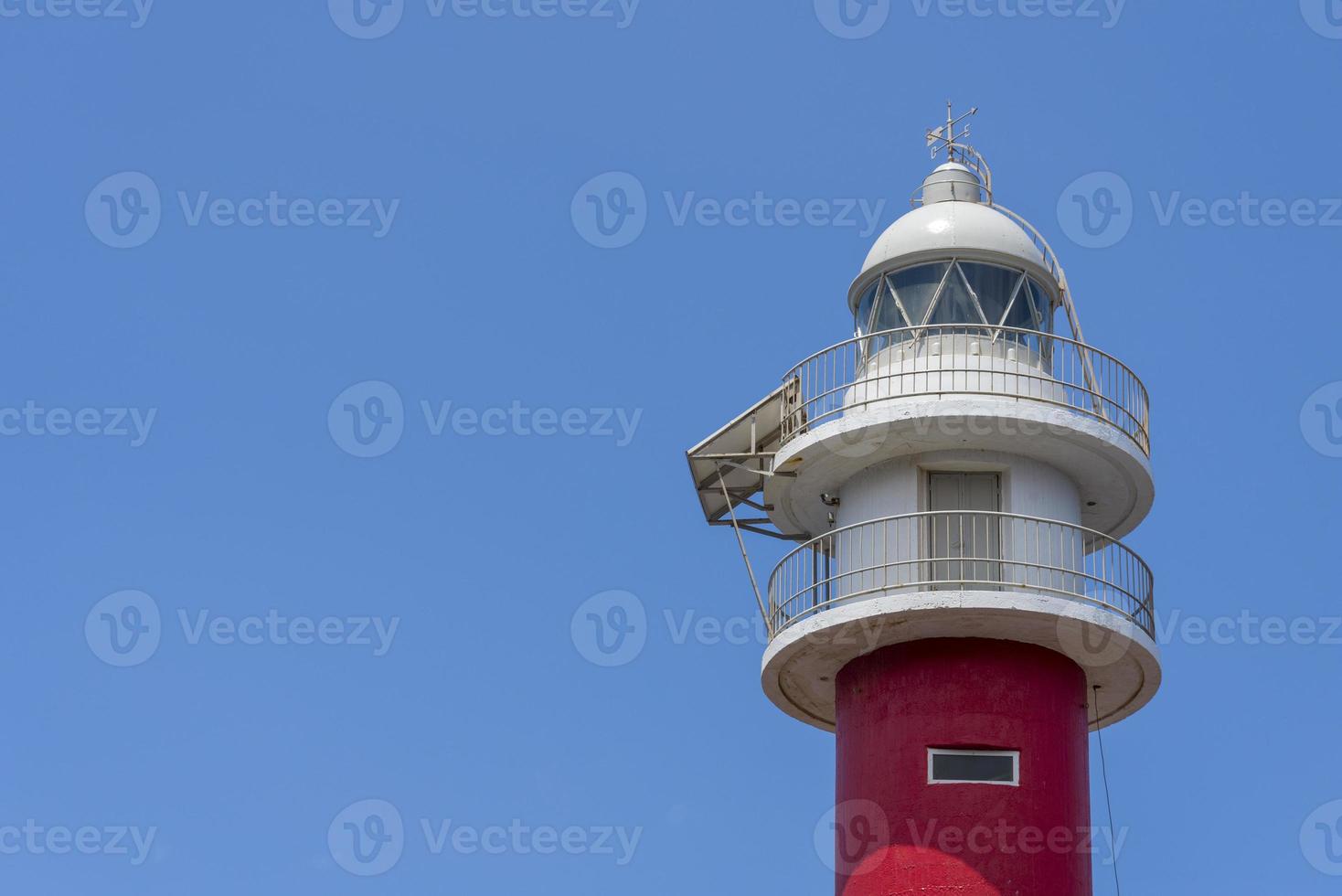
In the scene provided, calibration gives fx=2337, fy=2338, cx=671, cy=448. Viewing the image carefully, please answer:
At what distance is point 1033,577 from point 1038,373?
3197 mm

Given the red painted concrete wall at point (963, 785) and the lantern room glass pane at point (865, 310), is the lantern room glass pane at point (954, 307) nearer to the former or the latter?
the lantern room glass pane at point (865, 310)

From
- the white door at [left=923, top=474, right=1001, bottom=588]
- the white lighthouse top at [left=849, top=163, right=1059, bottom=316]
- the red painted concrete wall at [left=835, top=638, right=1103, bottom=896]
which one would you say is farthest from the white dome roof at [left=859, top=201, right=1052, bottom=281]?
the red painted concrete wall at [left=835, top=638, right=1103, bottom=896]

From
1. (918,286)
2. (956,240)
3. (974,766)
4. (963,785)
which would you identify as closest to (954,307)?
(918,286)

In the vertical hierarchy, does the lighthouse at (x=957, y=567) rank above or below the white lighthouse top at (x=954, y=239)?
below

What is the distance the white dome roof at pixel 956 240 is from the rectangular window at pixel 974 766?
753 cm

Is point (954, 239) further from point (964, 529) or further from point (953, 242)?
point (964, 529)

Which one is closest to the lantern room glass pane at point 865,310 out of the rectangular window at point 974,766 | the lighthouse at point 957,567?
the lighthouse at point 957,567

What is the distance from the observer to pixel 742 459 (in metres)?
34.8

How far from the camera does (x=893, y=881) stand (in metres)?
30.4

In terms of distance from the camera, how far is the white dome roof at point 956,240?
112 feet

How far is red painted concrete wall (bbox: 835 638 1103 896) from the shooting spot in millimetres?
30328

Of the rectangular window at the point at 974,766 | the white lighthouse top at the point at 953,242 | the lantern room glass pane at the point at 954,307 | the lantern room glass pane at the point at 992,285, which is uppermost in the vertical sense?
the white lighthouse top at the point at 953,242

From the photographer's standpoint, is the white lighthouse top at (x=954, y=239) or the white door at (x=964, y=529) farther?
the white lighthouse top at (x=954, y=239)

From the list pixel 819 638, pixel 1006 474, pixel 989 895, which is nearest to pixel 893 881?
pixel 989 895
